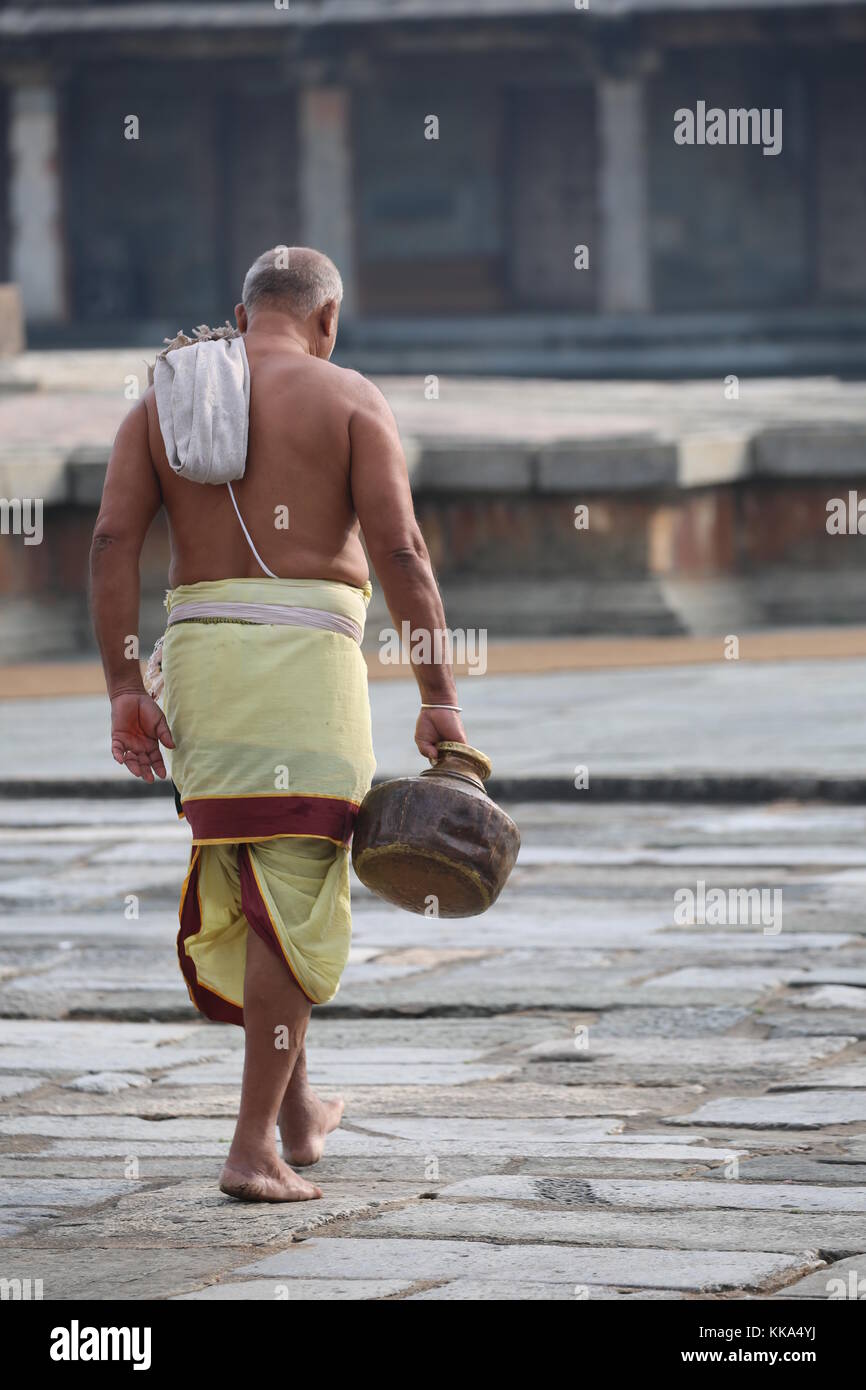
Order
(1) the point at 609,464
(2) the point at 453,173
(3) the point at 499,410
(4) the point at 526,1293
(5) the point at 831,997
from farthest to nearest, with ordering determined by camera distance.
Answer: (2) the point at 453,173
(3) the point at 499,410
(1) the point at 609,464
(5) the point at 831,997
(4) the point at 526,1293

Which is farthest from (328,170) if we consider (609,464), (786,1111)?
(786,1111)

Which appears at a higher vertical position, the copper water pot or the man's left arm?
the man's left arm

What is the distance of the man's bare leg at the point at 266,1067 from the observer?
4051 mm

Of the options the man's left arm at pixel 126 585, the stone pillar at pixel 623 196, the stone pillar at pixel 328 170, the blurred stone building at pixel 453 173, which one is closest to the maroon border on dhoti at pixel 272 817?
the man's left arm at pixel 126 585

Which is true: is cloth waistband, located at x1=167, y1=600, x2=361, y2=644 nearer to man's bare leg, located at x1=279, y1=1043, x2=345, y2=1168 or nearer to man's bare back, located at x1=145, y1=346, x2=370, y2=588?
man's bare back, located at x1=145, y1=346, x2=370, y2=588

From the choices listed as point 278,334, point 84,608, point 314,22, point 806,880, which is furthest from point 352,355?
point 278,334

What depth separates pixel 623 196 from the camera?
27.4 metres

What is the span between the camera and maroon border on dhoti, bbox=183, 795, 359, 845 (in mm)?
4145

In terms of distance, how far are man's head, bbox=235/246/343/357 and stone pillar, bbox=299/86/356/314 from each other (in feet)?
78.4

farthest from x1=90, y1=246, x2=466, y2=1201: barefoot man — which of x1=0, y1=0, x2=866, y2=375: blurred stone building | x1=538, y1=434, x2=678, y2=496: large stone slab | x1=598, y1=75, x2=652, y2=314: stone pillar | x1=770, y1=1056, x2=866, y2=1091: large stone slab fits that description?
x1=598, y1=75, x2=652, y2=314: stone pillar

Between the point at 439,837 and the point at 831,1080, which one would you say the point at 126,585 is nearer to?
the point at 439,837

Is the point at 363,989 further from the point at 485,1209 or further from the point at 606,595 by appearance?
the point at 606,595

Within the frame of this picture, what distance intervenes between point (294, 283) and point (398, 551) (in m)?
0.53

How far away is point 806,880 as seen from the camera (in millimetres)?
6973
